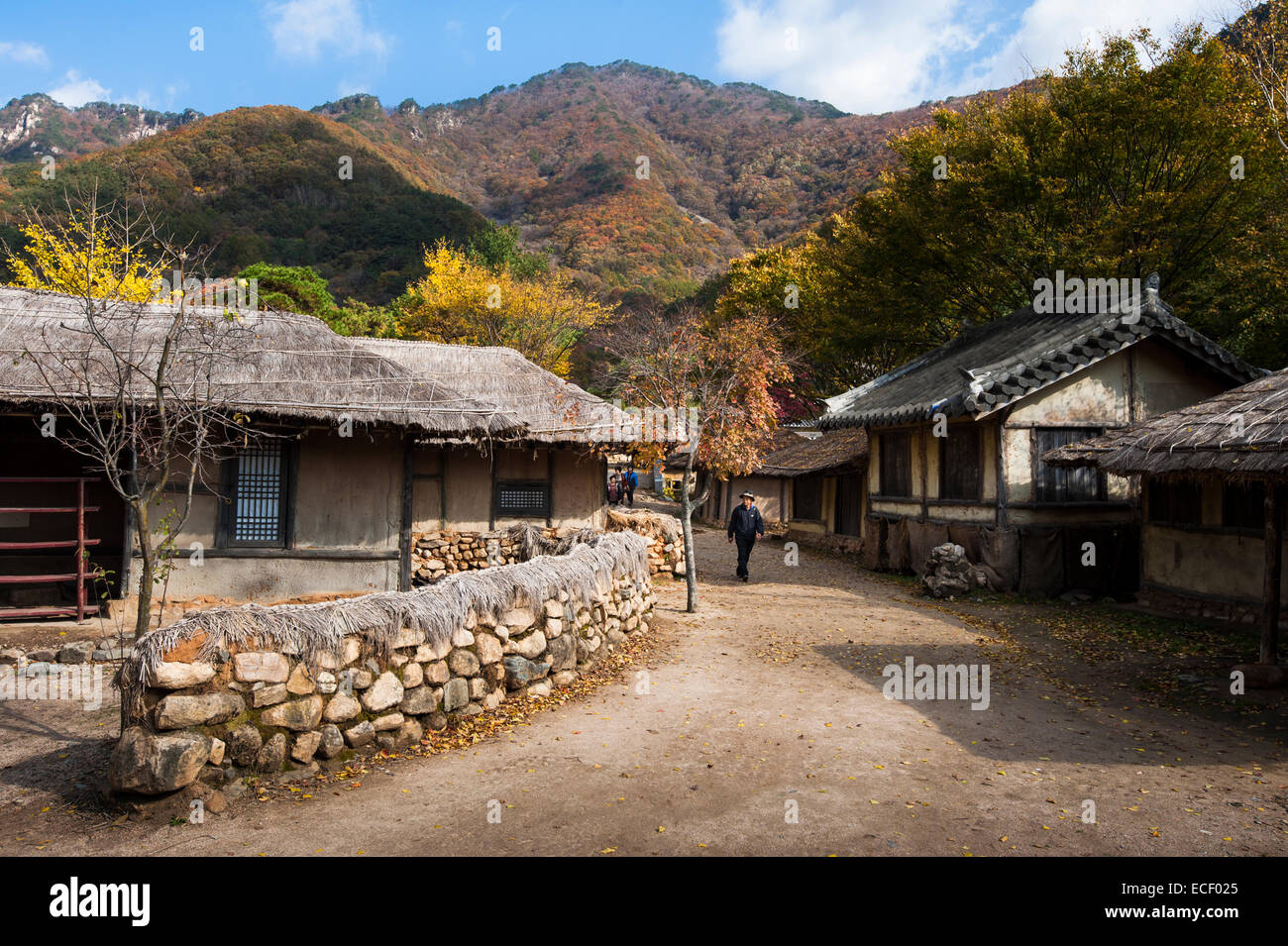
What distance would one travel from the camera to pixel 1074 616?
12461 millimetres

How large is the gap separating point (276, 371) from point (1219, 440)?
12189 millimetres

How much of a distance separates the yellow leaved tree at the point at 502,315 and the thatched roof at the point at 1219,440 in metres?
26.5

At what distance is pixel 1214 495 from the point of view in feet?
36.8

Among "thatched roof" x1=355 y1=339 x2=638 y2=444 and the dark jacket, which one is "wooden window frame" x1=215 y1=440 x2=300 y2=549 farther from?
the dark jacket

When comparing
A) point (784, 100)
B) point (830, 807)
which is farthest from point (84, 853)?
point (784, 100)

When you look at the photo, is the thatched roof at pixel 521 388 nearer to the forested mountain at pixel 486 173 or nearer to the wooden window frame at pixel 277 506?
the wooden window frame at pixel 277 506

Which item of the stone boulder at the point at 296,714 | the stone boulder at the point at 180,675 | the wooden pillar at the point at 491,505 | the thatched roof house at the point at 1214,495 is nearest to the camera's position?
the stone boulder at the point at 180,675

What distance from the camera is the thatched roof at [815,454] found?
21.3 m

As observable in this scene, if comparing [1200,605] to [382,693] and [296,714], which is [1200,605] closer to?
[382,693]

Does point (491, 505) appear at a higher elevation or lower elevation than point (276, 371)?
lower

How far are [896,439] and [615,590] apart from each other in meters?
10.3

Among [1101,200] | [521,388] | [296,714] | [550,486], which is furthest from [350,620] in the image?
[1101,200]

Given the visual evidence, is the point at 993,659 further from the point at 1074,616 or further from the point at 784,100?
the point at 784,100

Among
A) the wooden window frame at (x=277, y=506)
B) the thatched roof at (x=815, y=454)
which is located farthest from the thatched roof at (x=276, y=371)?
the thatched roof at (x=815, y=454)
